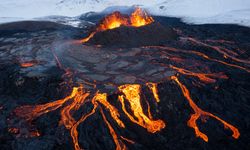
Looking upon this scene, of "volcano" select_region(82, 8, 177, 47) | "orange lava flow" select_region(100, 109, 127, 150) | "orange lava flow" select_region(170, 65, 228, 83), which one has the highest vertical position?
"volcano" select_region(82, 8, 177, 47)

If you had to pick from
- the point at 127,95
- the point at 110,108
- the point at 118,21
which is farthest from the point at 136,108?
the point at 118,21

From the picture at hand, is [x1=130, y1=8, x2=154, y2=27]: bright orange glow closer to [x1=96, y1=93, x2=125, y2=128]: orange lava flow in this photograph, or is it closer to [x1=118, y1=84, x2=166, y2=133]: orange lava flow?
[x1=118, y1=84, x2=166, y2=133]: orange lava flow

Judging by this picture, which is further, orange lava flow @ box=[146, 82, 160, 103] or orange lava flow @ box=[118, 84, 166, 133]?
orange lava flow @ box=[146, 82, 160, 103]

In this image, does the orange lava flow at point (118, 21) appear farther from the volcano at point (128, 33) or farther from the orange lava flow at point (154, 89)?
the orange lava flow at point (154, 89)

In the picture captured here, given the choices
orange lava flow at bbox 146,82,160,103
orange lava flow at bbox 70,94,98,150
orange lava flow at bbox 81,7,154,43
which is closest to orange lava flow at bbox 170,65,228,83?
orange lava flow at bbox 146,82,160,103

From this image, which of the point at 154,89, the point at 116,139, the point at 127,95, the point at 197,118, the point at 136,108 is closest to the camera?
the point at 116,139

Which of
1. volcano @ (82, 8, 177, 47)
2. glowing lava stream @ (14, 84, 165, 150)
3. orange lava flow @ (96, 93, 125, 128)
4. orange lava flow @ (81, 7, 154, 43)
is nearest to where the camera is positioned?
glowing lava stream @ (14, 84, 165, 150)

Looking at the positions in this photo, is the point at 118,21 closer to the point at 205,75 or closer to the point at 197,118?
the point at 205,75
